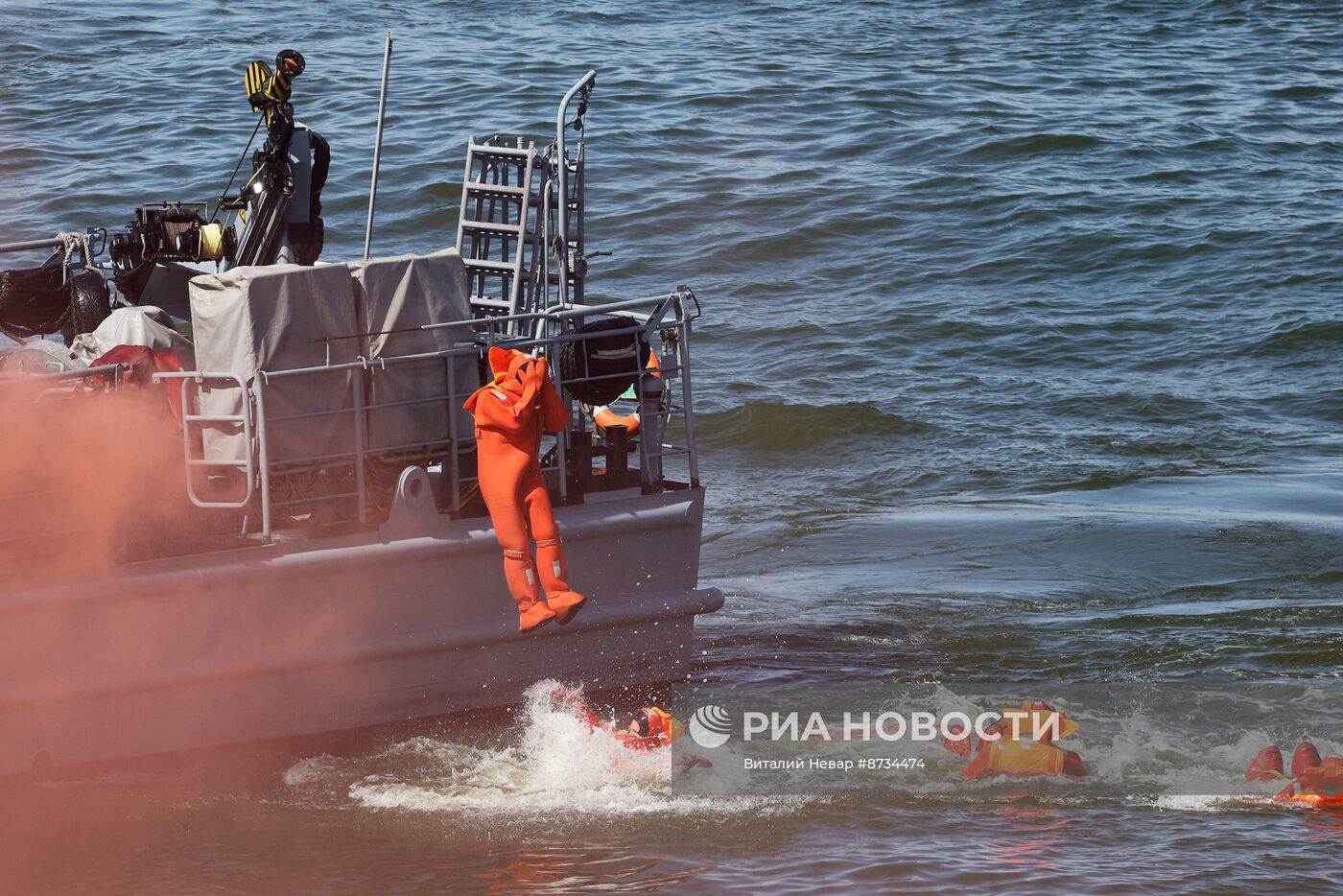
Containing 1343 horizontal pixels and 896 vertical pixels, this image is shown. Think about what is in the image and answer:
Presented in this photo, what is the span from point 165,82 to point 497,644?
18344 millimetres

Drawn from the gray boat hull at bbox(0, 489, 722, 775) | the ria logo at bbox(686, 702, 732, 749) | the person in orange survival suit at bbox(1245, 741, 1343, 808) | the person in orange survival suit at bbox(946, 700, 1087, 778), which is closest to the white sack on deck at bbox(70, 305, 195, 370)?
the gray boat hull at bbox(0, 489, 722, 775)

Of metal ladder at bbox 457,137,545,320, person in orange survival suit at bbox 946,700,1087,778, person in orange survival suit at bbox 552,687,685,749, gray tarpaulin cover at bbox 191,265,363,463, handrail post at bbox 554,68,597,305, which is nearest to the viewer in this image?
gray tarpaulin cover at bbox 191,265,363,463

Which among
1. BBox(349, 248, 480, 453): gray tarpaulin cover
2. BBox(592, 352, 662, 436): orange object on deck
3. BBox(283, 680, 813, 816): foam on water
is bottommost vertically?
BBox(283, 680, 813, 816): foam on water

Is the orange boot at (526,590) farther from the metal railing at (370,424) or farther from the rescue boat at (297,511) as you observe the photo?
the metal railing at (370,424)

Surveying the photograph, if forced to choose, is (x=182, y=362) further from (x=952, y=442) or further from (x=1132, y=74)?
(x=1132, y=74)

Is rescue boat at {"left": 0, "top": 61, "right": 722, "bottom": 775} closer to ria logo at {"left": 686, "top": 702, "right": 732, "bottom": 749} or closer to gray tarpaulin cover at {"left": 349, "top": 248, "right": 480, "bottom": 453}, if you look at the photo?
gray tarpaulin cover at {"left": 349, "top": 248, "right": 480, "bottom": 453}

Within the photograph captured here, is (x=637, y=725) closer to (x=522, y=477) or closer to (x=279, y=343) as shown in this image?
(x=522, y=477)

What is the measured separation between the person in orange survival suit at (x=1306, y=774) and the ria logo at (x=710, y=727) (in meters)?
2.48

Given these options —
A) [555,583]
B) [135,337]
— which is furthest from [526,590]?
[135,337]

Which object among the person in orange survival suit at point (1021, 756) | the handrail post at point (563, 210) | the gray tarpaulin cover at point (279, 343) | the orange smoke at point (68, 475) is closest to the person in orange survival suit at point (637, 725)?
the person in orange survival suit at point (1021, 756)

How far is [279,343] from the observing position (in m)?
6.78

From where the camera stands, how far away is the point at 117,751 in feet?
22.1

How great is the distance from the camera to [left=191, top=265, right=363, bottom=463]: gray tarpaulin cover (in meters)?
6.71

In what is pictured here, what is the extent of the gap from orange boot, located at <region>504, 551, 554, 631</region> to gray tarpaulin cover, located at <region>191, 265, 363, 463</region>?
39.0 inches
